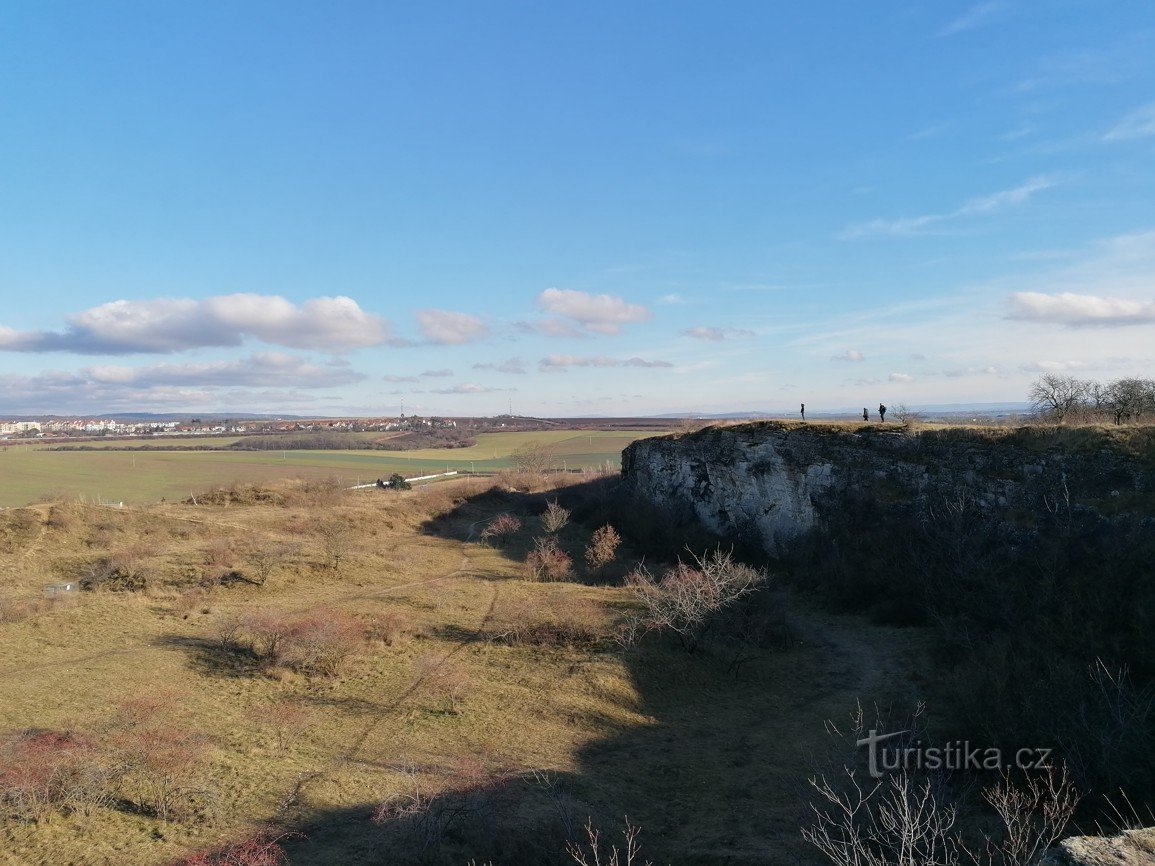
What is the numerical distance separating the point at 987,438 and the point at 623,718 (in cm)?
1950

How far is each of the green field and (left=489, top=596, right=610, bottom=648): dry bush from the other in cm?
4683

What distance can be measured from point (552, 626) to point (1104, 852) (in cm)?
1707

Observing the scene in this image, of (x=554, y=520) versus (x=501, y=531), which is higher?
(x=554, y=520)

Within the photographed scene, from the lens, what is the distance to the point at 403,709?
16469 millimetres

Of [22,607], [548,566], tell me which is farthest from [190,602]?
[548,566]

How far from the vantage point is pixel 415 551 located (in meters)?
36.0

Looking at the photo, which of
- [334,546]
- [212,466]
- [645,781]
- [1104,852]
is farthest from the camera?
[212,466]

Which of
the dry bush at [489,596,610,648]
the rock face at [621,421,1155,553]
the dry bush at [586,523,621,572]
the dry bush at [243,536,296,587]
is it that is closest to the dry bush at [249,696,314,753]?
the dry bush at [489,596,610,648]

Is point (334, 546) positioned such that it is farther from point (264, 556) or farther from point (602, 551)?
point (602, 551)

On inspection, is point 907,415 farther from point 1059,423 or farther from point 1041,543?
point 1041,543

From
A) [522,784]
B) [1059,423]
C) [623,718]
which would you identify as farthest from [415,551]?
[1059,423]

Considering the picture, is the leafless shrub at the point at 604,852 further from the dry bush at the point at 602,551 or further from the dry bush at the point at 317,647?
the dry bush at the point at 602,551

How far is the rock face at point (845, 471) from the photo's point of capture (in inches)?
926

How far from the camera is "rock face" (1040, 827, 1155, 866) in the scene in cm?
489
